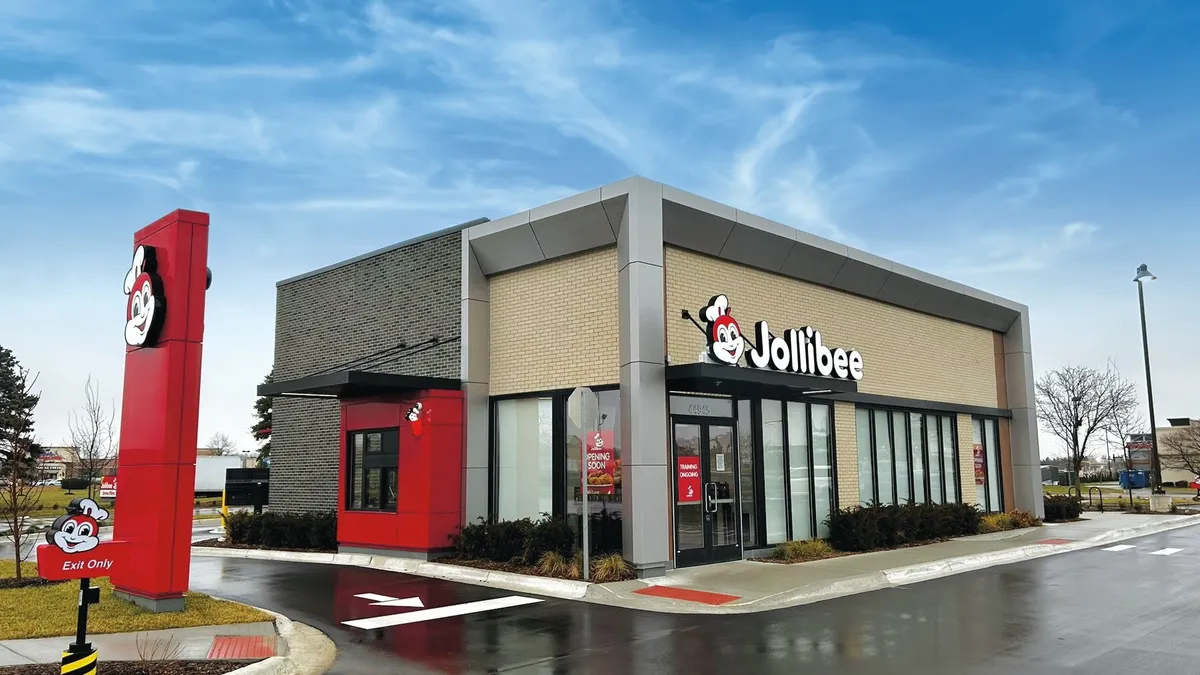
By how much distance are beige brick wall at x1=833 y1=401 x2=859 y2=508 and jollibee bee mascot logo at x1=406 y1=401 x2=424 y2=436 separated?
938cm

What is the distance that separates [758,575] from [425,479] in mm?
6944

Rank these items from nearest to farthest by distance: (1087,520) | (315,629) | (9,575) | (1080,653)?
1. (1080,653)
2. (315,629)
3. (9,575)
4. (1087,520)

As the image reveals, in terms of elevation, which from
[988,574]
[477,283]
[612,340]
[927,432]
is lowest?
[988,574]

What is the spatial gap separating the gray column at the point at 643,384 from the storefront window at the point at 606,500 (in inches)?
21.3

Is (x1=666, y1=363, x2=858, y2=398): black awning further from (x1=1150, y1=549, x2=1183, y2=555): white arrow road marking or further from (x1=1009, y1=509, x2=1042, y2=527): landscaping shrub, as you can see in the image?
(x1=1009, y1=509, x2=1042, y2=527): landscaping shrub

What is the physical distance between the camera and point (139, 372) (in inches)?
497

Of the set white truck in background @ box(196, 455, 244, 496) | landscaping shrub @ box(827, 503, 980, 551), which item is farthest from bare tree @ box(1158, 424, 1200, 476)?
white truck in background @ box(196, 455, 244, 496)

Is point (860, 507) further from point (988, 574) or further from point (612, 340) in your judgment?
point (612, 340)

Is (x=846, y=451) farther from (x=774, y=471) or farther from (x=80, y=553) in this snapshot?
(x=80, y=553)

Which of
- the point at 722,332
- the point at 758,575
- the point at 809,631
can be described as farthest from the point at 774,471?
the point at 809,631

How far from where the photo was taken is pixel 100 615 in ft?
36.2

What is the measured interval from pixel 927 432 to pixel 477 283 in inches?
509

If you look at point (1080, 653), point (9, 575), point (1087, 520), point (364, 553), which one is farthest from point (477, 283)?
point (1087, 520)

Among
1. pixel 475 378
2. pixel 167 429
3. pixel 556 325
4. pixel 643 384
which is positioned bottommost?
pixel 167 429
